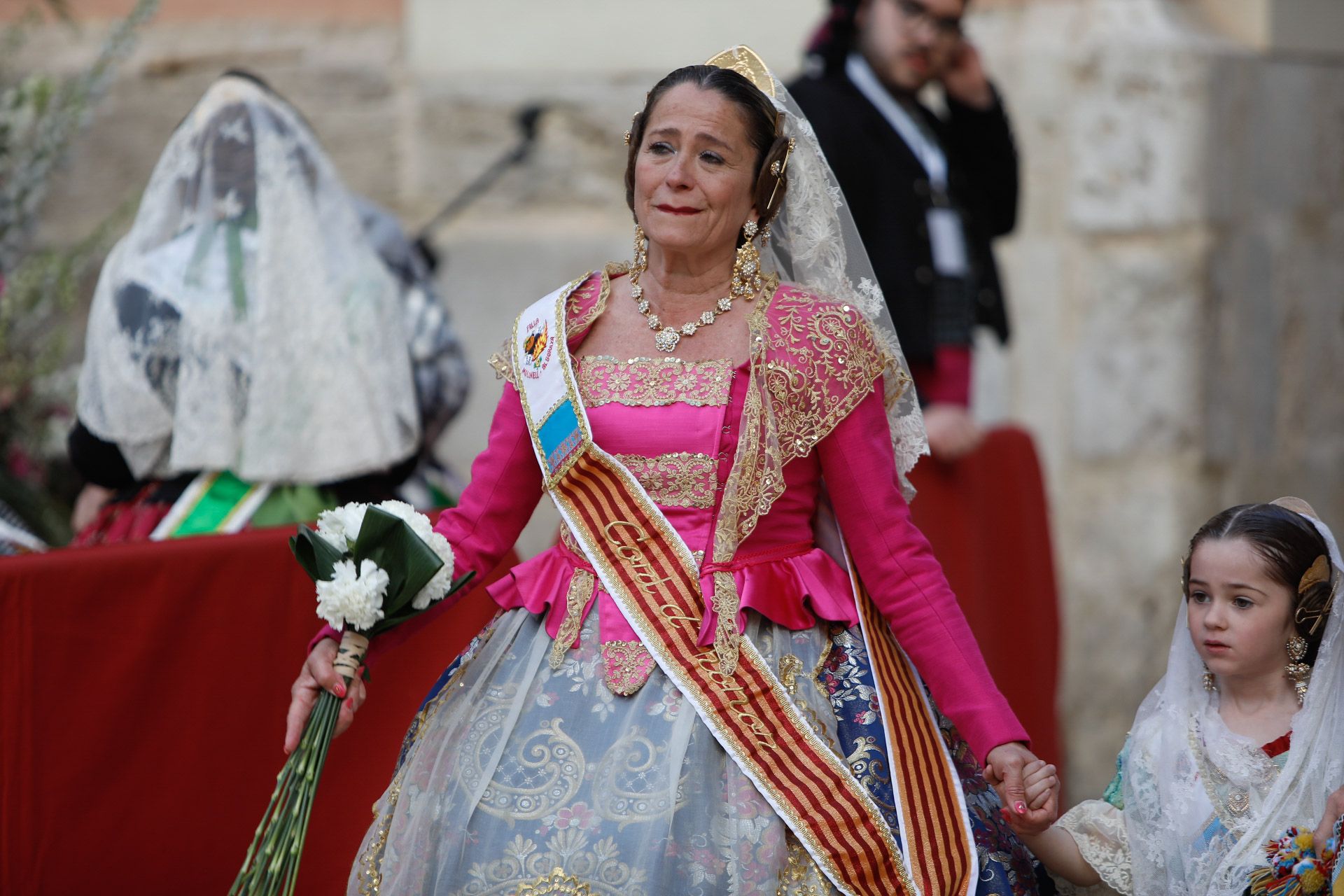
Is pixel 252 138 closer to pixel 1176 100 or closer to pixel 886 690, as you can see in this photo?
pixel 886 690

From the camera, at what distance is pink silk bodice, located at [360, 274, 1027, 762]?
2682mm

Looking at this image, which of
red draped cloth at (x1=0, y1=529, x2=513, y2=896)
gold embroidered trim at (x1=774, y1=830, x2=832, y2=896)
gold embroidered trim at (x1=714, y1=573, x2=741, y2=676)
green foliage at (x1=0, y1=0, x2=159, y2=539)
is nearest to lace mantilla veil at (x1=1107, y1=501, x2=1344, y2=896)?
gold embroidered trim at (x1=774, y1=830, x2=832, y2=896)

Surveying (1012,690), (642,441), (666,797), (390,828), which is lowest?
(1012,690)

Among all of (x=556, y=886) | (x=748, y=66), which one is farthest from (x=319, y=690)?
(x=748, y=66)

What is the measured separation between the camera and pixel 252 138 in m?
4.12

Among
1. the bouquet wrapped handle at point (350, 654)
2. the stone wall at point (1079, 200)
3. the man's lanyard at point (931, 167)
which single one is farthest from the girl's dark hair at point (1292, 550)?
the stone wall at point (1079, 200)

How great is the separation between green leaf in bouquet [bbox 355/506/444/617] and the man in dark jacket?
78.0 inches

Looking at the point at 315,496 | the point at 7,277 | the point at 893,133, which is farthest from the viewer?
the point at 7,277

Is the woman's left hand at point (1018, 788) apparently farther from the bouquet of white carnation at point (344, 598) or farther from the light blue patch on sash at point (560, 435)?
the bouquet of white carnation at point (344, 598)

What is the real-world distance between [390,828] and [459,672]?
301 mm

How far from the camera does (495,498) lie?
2.93 meters

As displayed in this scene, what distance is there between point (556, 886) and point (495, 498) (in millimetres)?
773

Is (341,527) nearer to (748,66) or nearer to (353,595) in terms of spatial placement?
(353,595)

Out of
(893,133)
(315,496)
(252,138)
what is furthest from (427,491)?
(893,133)
